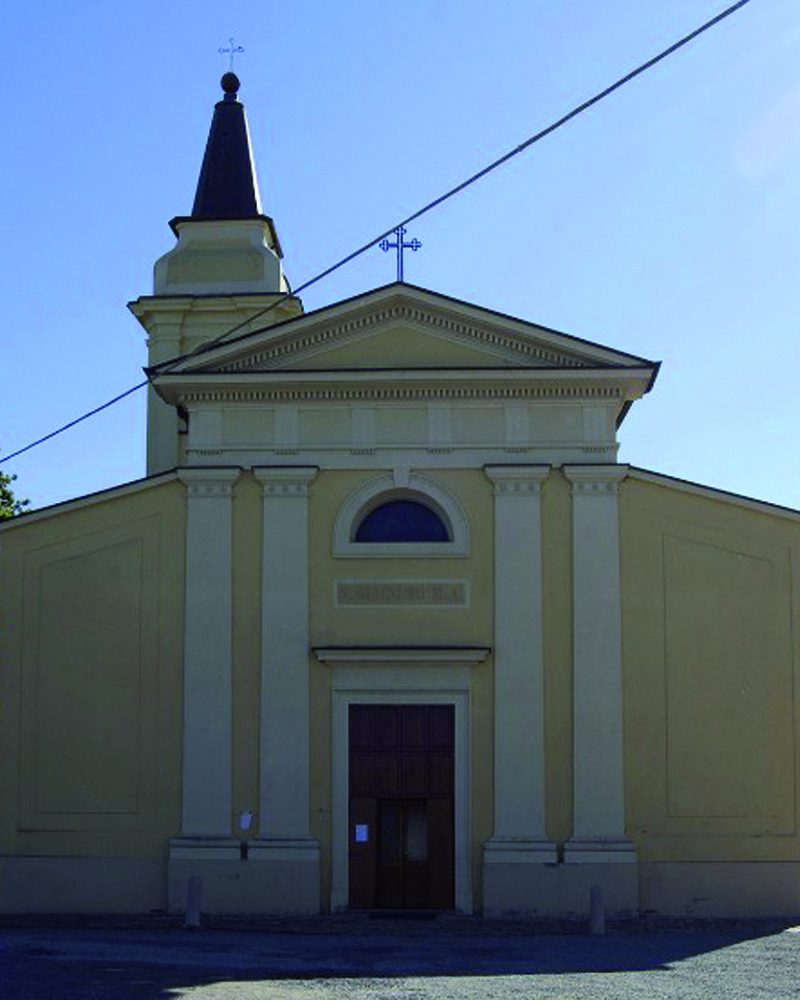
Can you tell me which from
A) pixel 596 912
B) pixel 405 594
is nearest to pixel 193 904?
pixel 596 912


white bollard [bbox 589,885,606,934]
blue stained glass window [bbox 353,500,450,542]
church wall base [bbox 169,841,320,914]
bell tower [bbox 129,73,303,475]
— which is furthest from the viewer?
bell tower [bbox 129,73,303,475]

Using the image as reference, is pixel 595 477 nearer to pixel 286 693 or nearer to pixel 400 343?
pixel 400 343

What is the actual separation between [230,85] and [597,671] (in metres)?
16.8

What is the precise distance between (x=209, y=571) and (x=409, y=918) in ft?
18.8

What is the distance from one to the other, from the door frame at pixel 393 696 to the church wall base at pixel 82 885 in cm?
262

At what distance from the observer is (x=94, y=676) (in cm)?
2531

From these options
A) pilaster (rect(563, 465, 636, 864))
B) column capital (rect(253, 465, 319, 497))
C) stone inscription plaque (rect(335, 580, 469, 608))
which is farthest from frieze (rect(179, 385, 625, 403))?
stone inscription plaque (rect(335, 580, 469, 608))

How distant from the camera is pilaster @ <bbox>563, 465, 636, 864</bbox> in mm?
24516

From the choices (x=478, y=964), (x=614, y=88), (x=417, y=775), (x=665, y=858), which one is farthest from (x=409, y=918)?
(x=614, y=88)

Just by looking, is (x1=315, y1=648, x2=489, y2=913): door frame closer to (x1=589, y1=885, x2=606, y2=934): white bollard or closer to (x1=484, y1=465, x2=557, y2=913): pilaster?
(x1=484, y1=465, x2=557, y2=913): pilaster

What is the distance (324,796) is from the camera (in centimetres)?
2489

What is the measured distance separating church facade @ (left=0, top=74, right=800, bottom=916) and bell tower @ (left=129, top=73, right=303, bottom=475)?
271 inches

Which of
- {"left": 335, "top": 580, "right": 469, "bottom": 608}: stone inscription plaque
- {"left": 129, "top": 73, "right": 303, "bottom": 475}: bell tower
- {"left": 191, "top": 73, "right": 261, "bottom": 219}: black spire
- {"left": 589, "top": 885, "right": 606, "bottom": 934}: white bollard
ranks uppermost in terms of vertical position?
{"left": 191, "top": 73, "right": 261, "bottom": 219}: black spire

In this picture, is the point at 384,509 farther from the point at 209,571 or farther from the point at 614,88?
the point at 614,88
